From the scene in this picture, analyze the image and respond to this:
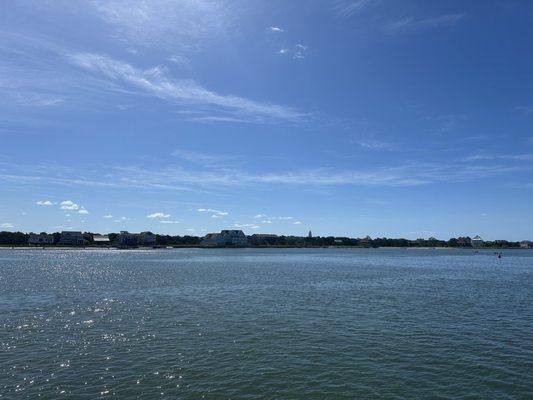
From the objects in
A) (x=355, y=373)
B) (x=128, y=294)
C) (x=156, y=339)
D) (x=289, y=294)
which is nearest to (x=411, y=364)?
(x=355, y=373)

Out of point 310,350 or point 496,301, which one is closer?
point 310,350

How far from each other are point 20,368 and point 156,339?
8228 millimetres

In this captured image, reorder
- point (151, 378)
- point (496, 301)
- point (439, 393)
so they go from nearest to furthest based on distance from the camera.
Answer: point (439, 393)
point (151, 378)
point (496, 301)

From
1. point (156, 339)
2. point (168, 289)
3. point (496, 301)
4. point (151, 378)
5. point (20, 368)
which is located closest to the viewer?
point (151, 378)

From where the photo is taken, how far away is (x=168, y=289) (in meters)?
54.2

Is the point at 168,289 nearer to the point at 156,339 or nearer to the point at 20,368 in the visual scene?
the point at 156,339

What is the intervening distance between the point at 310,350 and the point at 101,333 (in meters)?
15.0

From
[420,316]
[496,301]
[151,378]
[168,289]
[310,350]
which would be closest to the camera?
[151,378]

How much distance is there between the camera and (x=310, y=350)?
24.8 meters

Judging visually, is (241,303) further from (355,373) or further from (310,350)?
(355,373)

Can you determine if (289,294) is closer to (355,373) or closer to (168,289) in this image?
(168,289)

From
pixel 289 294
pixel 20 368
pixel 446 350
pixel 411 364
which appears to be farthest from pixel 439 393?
pixel 289 294

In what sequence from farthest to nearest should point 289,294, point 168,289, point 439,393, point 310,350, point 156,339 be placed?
point 168,289, point 289,294, point 156,339, point 310,350, point 439,393

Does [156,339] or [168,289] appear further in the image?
[168,289]
